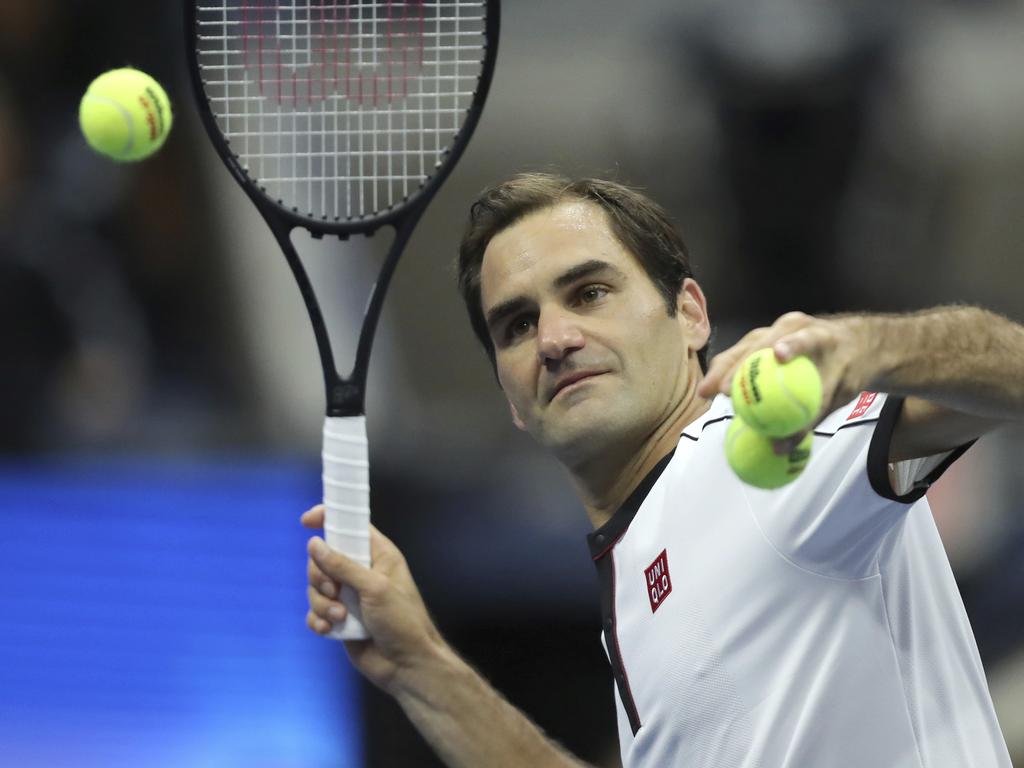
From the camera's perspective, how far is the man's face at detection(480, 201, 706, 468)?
3305 mm

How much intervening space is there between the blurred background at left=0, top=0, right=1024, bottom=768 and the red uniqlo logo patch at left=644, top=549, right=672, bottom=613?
76.0 inches

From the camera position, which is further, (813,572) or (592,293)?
(592,293)

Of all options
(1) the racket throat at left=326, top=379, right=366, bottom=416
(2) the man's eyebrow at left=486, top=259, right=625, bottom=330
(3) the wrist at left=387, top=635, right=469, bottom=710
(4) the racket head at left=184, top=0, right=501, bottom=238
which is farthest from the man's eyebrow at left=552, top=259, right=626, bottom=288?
(3) the wrist at left=387, top=635, right=469, bottom=710

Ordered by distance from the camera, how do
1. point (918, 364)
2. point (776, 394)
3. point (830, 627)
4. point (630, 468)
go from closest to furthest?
point (776, 394) < point (918, 364) < point (830, 627) < point (630, 468)

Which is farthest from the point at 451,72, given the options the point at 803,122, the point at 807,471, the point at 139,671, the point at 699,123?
the point at 807,471

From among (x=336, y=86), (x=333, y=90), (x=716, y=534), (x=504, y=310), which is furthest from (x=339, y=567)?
(x=333, y=90)

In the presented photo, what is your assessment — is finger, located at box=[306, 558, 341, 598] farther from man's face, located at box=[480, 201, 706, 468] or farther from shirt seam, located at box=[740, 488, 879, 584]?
shirt seam, located at box=[740, 488, 879, 584]

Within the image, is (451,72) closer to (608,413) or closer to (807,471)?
(608,413)

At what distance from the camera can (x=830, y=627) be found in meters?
2.67

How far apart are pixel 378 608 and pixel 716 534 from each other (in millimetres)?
698


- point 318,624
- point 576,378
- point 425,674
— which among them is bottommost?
point 425,674

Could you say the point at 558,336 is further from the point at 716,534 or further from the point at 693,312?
the point at 716,534

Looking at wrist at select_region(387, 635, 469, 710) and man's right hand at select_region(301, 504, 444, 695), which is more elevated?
man's right hand at select_region(301, 504, 444, 695)

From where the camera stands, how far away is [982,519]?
4.87 m
